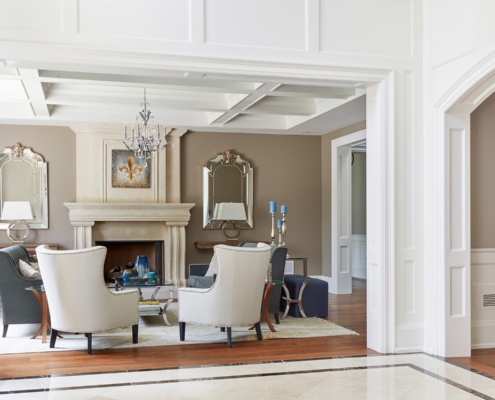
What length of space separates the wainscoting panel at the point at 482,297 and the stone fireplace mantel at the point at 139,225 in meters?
4.87

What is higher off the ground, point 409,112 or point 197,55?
point 197,55

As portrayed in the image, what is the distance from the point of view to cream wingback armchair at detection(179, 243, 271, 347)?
5.80 m

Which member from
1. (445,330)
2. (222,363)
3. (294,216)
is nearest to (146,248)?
(294,216)

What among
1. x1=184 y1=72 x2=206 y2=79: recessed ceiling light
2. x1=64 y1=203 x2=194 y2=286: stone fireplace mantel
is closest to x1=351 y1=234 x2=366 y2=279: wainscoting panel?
x1=64 y1=203 x2=194 y2=286: stone fireplace mantel

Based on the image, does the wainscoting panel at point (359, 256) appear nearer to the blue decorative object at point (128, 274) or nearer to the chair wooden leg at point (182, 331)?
the blue decorative object at point (128, 274)

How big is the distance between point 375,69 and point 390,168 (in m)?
0.88

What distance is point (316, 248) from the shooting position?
34.8 feet

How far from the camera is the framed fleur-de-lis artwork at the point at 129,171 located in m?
9.58

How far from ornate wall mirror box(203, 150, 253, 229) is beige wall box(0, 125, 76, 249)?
205 cm

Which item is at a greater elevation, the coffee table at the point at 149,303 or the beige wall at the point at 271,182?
the beige wall at the point at 271,182

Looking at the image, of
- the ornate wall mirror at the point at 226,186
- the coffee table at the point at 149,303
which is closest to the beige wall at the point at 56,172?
the ornate wall mirror at the point at 226,186

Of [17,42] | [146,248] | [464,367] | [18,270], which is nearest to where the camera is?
[17,42]

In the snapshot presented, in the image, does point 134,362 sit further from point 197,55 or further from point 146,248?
point 146,248

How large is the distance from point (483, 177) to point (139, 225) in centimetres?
547
